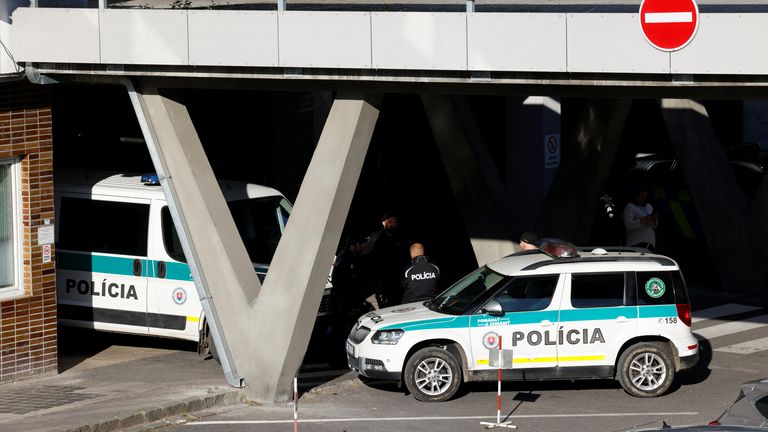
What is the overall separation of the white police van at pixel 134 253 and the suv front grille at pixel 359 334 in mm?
1564

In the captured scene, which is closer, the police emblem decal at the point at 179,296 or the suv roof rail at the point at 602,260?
the suv roof rail at the point at 602,260

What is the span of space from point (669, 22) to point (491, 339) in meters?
4.26

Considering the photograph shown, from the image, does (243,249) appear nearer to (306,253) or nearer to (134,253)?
(306,253)

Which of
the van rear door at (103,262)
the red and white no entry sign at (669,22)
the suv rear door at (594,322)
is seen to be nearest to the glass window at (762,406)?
the red and white no entry sign at (669,22)

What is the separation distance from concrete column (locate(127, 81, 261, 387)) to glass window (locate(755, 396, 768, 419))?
21.4ft

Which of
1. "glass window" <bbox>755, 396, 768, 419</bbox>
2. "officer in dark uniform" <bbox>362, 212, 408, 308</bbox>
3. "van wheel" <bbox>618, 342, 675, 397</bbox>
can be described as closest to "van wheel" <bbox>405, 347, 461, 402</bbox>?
"van wheel" <bbox>618, 342, 675, 397</bbox>

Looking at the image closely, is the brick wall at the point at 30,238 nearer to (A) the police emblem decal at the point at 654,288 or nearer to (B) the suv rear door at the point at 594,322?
(B) the suv rear door at the point at 594,322

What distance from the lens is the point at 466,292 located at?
49.5ft

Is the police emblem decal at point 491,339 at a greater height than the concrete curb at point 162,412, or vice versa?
the police emblem decal at point 491,339

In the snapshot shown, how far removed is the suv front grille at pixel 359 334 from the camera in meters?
14.9

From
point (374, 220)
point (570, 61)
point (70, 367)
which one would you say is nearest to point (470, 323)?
point (570, 61)

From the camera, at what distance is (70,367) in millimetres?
16375

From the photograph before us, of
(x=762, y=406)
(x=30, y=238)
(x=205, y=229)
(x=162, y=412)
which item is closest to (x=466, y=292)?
(x=205, y=229)

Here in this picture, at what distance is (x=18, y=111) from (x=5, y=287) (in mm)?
2141
